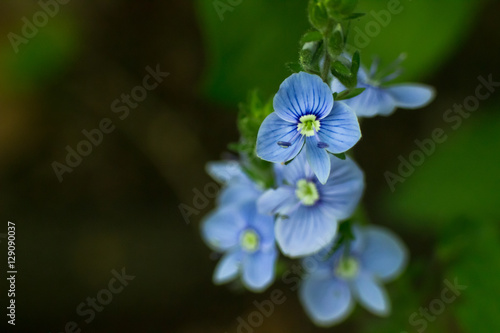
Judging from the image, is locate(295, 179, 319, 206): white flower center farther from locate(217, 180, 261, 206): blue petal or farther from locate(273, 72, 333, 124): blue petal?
locate(273, 72, 333, 124): blue petal

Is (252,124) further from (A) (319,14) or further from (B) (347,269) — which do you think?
(B) (347,269)

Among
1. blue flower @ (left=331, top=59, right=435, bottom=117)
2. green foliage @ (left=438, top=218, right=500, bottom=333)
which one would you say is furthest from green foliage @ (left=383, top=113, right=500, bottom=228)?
blue flower @ (left=331, top=59, right=435, bottom=117)

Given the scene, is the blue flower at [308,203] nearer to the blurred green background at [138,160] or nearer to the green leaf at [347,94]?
the green leaf at [347,94]

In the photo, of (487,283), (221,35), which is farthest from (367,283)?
(221,35)

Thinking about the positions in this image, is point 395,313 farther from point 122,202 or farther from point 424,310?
point 122,202

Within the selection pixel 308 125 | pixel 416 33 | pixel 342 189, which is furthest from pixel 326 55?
pixel 416 33

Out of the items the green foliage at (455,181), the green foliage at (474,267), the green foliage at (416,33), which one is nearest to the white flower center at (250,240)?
the green foliage at (474,267)
